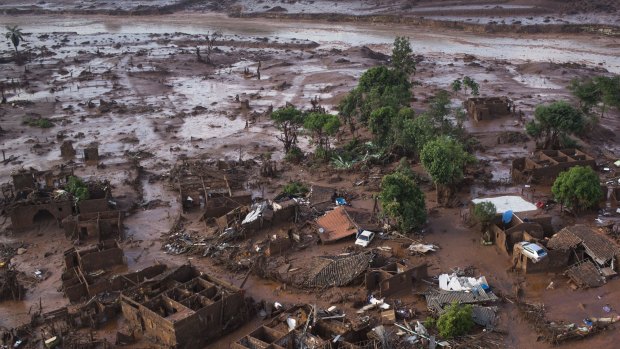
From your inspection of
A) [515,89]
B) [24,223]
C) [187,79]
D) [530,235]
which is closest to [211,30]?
[187,79]

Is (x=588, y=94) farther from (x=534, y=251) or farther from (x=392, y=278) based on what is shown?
(x=392, y=278)

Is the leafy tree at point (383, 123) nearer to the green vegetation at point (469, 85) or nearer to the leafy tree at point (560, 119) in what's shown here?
the leafy tree at point (560, 119)

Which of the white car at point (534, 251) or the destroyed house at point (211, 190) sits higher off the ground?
the white car at point (534, 251)

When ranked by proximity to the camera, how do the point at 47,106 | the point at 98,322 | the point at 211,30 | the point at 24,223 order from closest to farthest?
1. the point at 98,322
2. the point at 24,223
3. the point at 47,106
4. the point at 211,30

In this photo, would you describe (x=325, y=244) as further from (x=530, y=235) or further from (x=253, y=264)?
(x=530, y=235)

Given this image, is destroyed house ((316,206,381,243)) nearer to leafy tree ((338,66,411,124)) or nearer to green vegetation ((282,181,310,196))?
green vegetation ((282,181,310,196))

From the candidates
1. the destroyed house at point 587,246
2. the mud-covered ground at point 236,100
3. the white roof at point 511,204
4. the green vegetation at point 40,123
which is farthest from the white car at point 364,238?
the green vegetation at point 40,123
